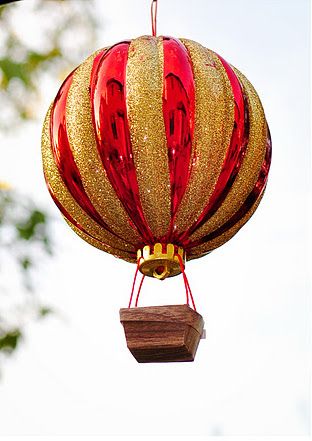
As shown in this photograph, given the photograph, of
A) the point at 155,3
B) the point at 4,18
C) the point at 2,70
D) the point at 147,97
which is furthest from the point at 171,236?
the point at 4,18

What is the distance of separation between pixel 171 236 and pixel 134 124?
21 cm

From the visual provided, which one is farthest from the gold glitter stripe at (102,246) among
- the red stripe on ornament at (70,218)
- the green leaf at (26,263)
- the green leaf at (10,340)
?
the green leaf at (26,263)

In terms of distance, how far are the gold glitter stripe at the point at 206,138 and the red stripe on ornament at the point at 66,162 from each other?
0.15 meters

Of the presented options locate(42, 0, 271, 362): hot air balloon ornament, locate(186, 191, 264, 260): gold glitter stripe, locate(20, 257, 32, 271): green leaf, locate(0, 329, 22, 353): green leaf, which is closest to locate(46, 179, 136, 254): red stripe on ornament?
locate(42, 0, 271, 362): hot air balloon ornament

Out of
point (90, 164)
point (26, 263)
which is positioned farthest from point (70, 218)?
point (26, 263)

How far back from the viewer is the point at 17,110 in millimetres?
4078

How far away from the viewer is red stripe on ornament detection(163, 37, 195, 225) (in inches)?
64.5

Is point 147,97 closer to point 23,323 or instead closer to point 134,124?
point 134,124

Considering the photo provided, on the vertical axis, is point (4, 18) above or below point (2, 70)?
above

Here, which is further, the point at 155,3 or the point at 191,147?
the point at 155,3

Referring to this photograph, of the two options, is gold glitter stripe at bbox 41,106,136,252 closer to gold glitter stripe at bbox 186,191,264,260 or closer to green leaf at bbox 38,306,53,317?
gold glitter stripe at bbox 186,191,264,260

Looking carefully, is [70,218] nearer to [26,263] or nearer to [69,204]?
[69,204]

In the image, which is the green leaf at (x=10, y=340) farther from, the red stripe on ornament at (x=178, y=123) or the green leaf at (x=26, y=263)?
the red stripe on ornament at (x=178, y=123)

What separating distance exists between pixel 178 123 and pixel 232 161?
0.39ft
